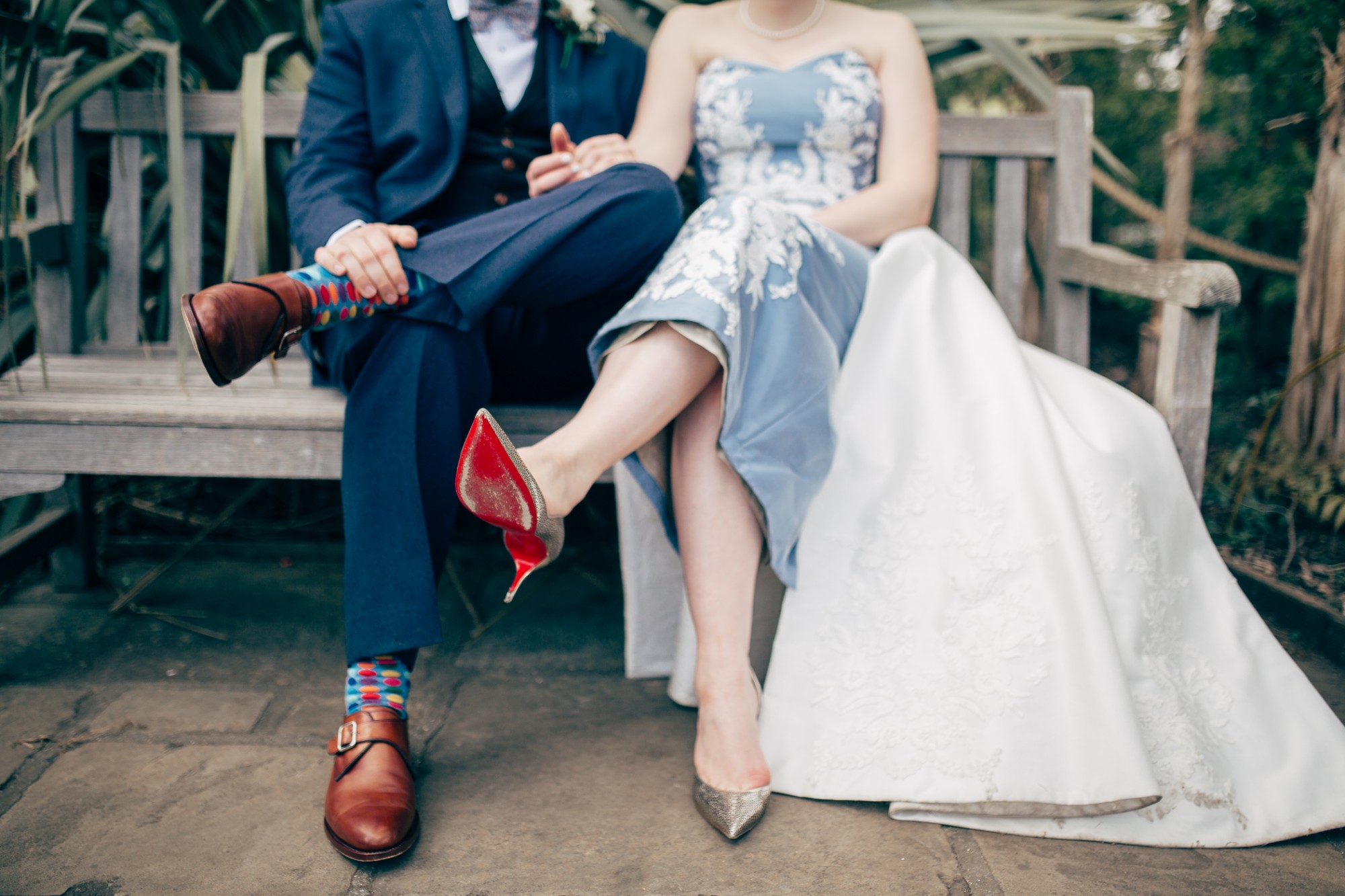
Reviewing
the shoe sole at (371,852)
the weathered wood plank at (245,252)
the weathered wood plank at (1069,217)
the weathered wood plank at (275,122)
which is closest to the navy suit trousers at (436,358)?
the shoe sole at (371,852)

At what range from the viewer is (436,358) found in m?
1.39

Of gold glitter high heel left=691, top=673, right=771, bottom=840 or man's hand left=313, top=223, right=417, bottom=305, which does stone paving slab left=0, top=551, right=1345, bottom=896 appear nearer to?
gold glitter high heel left=691, top=673, right=771, bottom=840

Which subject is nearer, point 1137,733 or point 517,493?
point 517,493

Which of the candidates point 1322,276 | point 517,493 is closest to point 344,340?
point 517,493

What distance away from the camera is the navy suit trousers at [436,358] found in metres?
1.29

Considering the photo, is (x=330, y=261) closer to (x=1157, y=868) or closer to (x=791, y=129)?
(x=791, y=129)

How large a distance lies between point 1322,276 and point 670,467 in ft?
5.49

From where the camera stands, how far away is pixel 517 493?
1.13 metres

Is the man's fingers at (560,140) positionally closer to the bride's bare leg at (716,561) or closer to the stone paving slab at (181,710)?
the bride's bare leg at (716,561)

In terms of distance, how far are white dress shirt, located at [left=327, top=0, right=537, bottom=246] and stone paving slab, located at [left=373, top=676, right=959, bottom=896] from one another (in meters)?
1.21

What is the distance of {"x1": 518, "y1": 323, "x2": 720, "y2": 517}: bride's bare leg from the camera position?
4.13 ft

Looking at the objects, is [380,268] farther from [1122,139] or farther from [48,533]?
[1122,139]

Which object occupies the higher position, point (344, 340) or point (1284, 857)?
point (344, 340)

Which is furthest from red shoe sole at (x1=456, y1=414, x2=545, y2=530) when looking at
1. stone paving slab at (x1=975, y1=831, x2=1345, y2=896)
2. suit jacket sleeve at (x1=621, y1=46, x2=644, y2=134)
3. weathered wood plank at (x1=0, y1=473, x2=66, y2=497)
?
suit jacket sleeve at (x1=621, y1=46, x2=644, y2=134)
